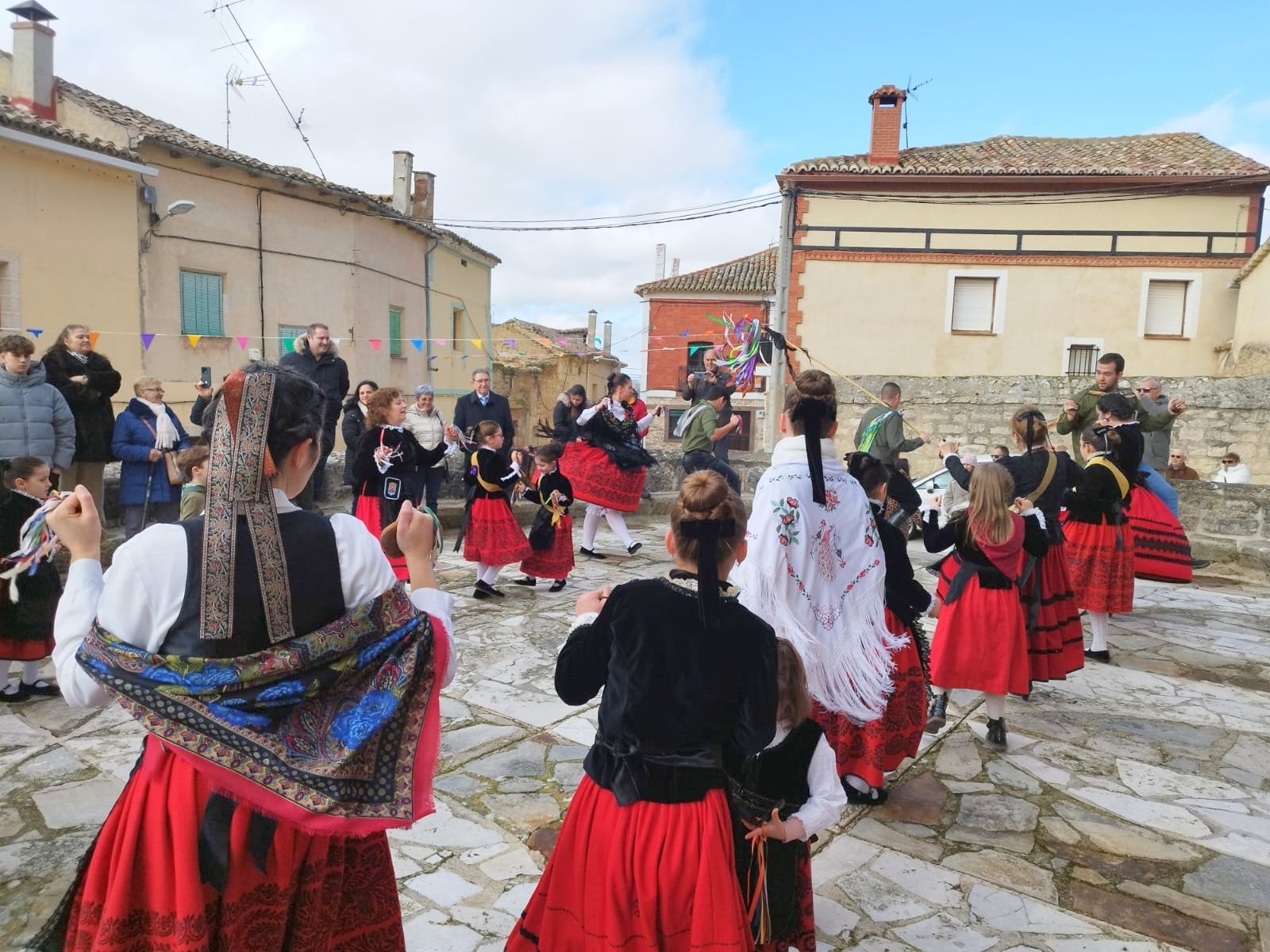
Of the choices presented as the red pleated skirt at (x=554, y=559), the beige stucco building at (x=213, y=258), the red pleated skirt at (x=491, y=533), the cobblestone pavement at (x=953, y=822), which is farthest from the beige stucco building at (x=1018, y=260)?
the cobblestone pavement at (x=953, y=822)

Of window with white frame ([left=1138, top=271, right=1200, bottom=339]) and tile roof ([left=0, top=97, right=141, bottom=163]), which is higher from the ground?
tile roof ([left=0, top=97, right=141, bottom=163])

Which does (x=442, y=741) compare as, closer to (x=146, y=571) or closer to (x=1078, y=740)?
(x=146, y=571)

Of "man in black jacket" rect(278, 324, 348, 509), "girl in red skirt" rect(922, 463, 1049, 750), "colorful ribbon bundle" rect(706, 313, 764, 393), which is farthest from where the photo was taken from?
"colorful ribbon bundle" rect(706, 313, 764, 393)

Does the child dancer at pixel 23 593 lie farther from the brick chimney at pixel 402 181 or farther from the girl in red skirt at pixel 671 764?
the brick chimney at pixel 402 181

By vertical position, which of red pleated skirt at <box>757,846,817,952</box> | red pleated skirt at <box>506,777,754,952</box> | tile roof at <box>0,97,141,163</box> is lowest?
red pleated skirt at <box>757,846,817,952</box>

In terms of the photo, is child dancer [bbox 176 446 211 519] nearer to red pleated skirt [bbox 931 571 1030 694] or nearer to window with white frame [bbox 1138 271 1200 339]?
red pleated skirt [bbox 931 571 1030 694]

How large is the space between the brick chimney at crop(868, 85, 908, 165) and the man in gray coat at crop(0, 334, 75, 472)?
18919 millimetres

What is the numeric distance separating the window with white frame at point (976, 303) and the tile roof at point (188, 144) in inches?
529

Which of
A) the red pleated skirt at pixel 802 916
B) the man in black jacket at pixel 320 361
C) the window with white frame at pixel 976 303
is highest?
the window with white frame at pixel 976 303

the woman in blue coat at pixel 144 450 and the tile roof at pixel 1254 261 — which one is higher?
the tile roof at pixel 1254 261

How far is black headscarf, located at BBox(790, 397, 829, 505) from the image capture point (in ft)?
10.7

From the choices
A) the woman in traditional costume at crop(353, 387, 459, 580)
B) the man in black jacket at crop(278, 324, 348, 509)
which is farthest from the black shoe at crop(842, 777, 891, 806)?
the man in black jacket at crop(278, 324, 348, 509)

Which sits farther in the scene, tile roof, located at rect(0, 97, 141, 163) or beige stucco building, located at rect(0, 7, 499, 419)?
beige stucco building, located at rect(0, 7, 499, 419)

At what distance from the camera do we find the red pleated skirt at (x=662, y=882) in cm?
199
